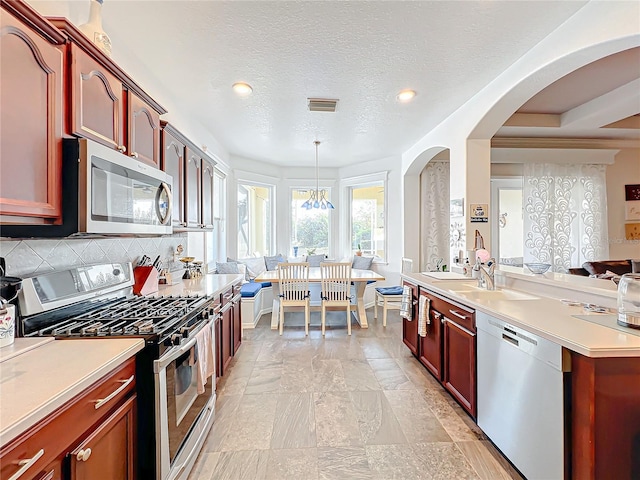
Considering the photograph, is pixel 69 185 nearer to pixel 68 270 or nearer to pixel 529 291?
pixel 68 270

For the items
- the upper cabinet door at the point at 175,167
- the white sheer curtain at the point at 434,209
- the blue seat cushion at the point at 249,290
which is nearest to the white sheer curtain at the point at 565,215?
the white sheer curtain at the point at 434,209

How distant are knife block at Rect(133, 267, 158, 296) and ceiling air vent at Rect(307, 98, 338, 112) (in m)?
2.06

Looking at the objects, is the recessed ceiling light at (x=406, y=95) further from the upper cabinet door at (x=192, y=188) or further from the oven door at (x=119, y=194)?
the oven door at (x=119, y=194)

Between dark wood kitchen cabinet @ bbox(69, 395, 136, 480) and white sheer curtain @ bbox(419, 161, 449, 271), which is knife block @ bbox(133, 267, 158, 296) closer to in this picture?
dark wood kitchen cabinet @ bbox(69, 395, 136, 480)

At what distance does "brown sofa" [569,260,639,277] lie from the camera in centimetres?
383

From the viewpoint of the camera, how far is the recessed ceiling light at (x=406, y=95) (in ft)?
9.54

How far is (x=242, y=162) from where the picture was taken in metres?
5.48

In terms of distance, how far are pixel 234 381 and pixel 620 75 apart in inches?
169

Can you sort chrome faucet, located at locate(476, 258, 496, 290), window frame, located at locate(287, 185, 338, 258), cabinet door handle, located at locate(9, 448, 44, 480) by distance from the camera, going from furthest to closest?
window frame, located at locate(287, 185, 338, 258), chrome faucet, located at locate(476, 258, 496, 290), cabinet door handle, located at locate(9, 448, 44, 480)

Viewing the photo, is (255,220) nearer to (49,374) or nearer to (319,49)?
(319,49)

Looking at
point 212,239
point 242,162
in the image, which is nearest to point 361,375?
point 212,239

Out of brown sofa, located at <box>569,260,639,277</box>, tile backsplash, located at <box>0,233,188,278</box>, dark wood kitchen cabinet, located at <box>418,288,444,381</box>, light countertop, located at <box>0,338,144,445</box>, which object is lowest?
dark wood kitchen cabinet, located at <box>418,288,444,381</box>

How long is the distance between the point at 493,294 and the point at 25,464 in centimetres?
269

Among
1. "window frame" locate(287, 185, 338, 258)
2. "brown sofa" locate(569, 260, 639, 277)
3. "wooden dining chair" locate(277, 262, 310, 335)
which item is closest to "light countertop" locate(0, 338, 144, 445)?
"wooden dining chair" locate(277, 262, 310, 335)
